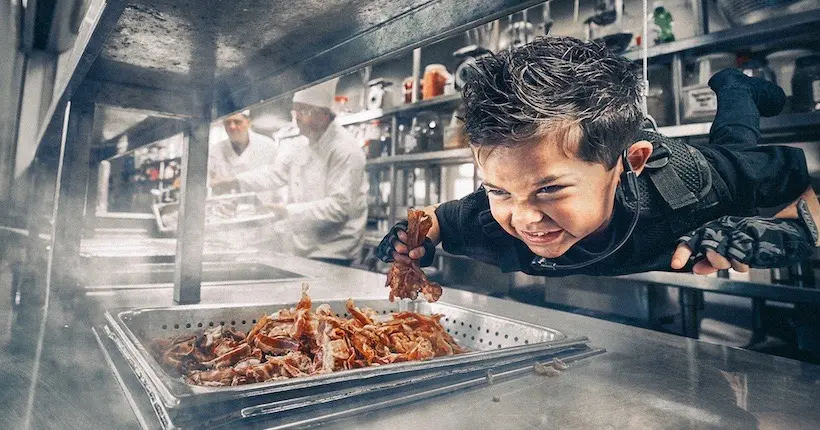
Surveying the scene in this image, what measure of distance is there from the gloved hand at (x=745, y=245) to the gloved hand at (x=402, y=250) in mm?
546

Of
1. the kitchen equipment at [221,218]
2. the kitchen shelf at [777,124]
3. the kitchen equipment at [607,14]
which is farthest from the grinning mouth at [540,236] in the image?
the kitchen equipment at [607,14]

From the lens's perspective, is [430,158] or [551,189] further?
[430,158]

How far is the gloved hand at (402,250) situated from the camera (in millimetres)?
1099

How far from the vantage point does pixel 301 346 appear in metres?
1.00

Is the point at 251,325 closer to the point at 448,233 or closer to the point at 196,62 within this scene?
the point at 448,233

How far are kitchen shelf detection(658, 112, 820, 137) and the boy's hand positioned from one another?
1.46 m

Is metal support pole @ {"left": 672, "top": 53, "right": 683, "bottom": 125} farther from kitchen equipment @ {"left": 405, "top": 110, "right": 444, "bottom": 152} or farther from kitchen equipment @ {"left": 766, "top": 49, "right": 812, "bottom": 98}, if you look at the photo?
kitchen equipment @ {"left": 405, "top": 110, "right": 444, "bottom": 152}

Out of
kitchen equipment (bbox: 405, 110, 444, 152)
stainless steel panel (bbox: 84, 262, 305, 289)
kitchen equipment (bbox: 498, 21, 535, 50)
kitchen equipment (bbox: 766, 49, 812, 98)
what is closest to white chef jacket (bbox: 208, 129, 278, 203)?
kitchen equipment (bbox: 405, 110, 444, 152)

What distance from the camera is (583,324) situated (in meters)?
1.33

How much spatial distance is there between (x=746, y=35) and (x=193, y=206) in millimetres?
2563

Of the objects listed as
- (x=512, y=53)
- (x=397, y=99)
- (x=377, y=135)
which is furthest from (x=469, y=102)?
(x=397, y=99)

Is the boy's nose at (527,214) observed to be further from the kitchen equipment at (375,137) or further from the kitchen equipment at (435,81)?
the kitchen equipment at (375,137)

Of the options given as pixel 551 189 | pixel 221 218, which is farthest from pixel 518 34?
pixel 551 189

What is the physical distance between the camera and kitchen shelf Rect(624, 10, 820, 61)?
1.98 metres
